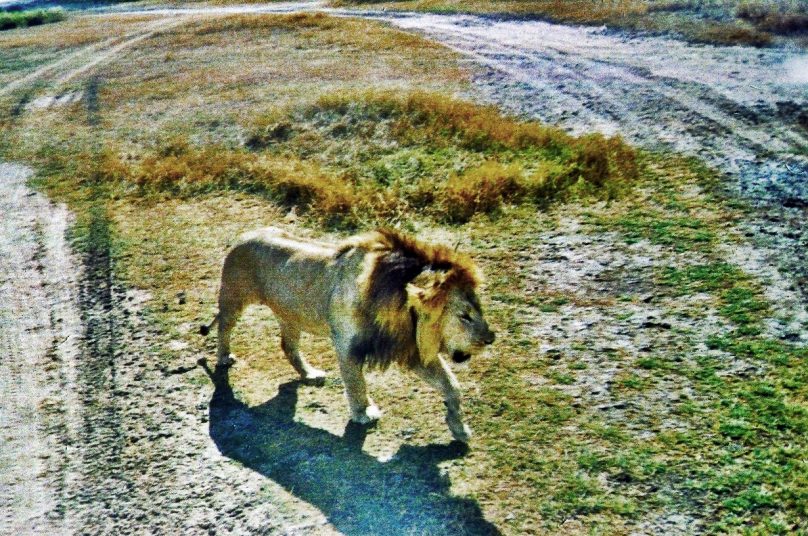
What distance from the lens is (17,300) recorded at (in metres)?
11.9

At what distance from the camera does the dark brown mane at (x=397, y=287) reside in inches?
253

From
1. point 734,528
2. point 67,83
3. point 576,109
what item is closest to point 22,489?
point 734,528

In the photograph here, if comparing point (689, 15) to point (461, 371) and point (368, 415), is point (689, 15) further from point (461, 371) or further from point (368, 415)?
point (368, 415)

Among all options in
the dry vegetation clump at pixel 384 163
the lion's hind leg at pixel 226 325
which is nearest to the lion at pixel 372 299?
the lion's hind leg at pixel 226 325

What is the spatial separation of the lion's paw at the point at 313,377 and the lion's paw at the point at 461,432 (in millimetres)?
2016

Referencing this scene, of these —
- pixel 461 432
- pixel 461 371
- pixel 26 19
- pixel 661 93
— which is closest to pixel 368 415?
pixel 461 432

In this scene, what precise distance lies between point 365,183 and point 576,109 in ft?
20.0

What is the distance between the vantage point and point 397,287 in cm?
659

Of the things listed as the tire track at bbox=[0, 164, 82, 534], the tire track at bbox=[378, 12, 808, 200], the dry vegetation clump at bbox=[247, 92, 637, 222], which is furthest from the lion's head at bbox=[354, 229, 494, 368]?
the tire track at bbox=[378, 12, 808, 200]

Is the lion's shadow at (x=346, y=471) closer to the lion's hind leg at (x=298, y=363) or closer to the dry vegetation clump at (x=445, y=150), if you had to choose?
the lion's hind leg at (x=298, y=363)

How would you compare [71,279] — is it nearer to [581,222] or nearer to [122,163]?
[122,163]

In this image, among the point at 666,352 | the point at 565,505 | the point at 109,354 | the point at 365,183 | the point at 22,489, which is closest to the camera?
the point at 565,505

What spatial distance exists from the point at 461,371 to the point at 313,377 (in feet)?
5.48

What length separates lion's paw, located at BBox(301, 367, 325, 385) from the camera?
8.69 meters
